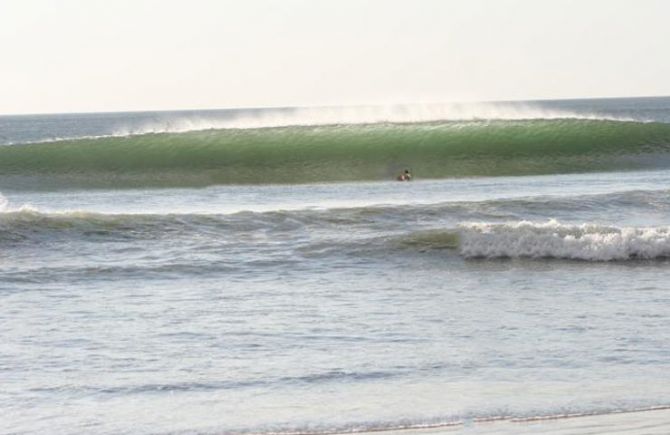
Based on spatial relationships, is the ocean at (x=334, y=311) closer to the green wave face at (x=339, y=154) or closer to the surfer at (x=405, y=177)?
the surfer at (x=405, y=177)

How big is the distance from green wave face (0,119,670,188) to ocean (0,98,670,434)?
17.8ft

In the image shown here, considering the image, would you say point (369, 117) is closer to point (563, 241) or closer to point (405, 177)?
point (405, 177)

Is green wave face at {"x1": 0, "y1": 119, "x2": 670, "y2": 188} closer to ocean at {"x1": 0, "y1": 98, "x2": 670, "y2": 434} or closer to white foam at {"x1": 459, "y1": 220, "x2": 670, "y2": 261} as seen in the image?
ocean at {"x1": 0, "y1": 98, "x2": 670, "y2": 434}

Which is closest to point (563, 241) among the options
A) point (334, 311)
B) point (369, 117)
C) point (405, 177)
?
point (334, 311)

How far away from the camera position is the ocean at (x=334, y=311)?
27.6ft

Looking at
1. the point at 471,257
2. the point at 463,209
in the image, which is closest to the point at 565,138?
the point at 463,209

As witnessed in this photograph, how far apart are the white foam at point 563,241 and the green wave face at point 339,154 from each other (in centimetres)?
1592

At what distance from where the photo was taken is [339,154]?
34.5 m

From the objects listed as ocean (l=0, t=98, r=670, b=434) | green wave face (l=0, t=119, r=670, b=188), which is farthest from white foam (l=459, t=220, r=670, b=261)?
green wave face (l=0, t=119, r=670, b=188)

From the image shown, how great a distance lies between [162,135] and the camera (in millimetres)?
36312

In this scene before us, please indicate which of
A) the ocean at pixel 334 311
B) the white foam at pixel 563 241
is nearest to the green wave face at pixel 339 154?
the ocean at pixel 334 311

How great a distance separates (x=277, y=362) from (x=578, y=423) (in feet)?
8.16

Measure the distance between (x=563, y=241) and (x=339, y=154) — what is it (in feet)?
63.5

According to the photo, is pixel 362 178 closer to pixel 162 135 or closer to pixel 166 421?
pixel 162 135
